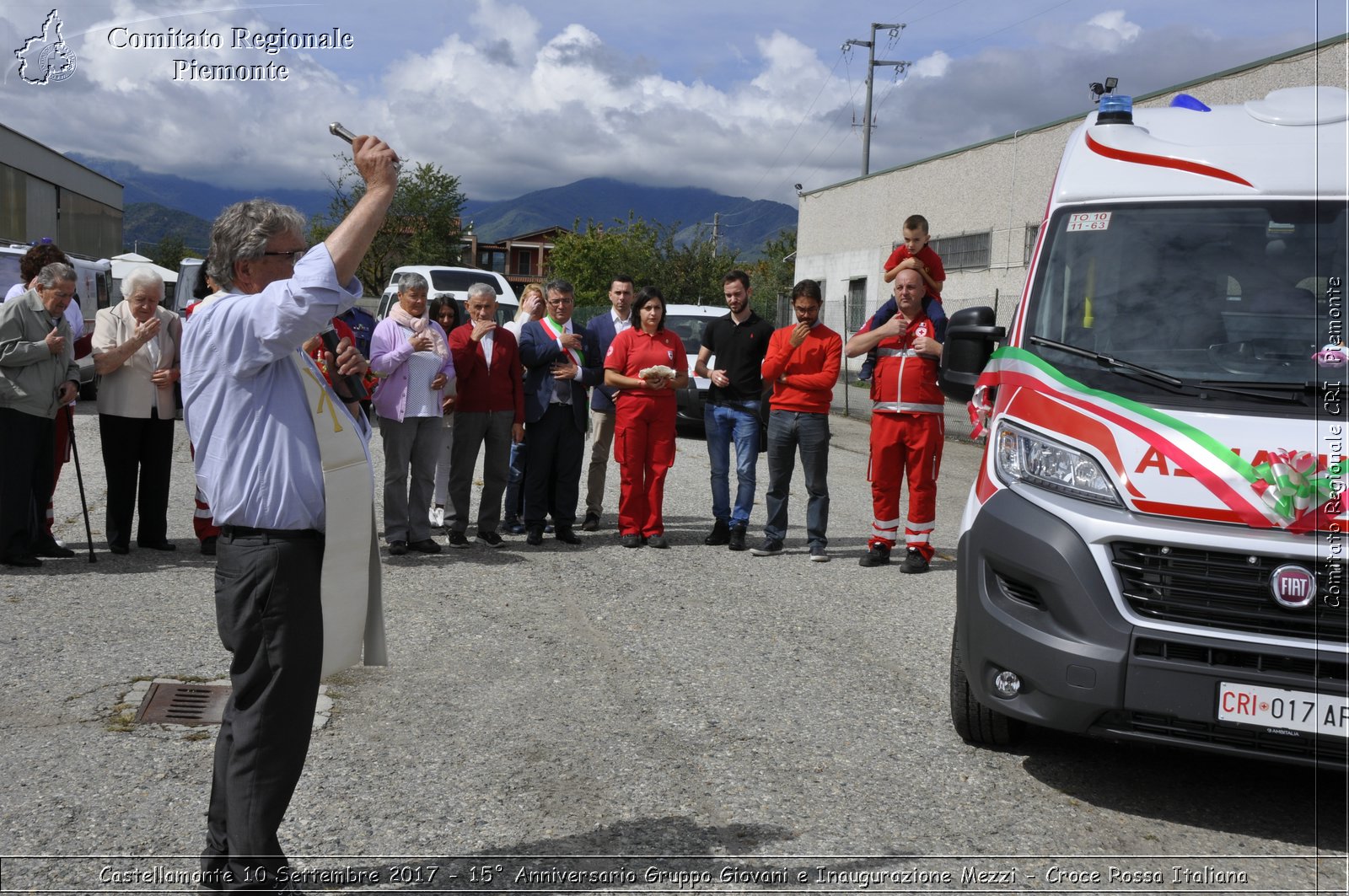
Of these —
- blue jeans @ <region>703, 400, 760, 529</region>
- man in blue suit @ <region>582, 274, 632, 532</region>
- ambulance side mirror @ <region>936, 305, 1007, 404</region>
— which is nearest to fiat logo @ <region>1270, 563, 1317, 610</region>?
ambulance side mirror @ <region>936, 305, 1007, 404</region>

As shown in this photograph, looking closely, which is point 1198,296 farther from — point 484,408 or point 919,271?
point 484,408

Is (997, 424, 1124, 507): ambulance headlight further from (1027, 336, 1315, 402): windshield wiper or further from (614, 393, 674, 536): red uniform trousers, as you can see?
(614, 393, 674, 536): red uniform trousers

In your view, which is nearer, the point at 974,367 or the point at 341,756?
the point at 341,756

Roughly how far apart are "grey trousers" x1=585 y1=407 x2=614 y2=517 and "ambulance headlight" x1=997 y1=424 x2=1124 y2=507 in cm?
611

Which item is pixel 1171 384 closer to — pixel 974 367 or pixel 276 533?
pixel 974 367

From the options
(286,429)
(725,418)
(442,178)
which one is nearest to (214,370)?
(286,429)

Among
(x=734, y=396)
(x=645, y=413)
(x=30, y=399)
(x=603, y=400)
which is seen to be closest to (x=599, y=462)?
(x=603, y=400)

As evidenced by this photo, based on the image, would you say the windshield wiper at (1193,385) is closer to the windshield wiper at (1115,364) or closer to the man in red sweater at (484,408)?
the windshield wiper at (1115,364)

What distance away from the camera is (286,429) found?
3.42 m

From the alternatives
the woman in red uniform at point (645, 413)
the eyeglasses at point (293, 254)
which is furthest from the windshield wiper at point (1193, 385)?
the woman in red uniform at point (645, 413)

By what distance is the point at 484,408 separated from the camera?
9.74 m

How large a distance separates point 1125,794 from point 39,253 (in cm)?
804

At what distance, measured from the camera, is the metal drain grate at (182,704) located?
523 centimetres

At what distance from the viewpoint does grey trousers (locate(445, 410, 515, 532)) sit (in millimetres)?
9750
